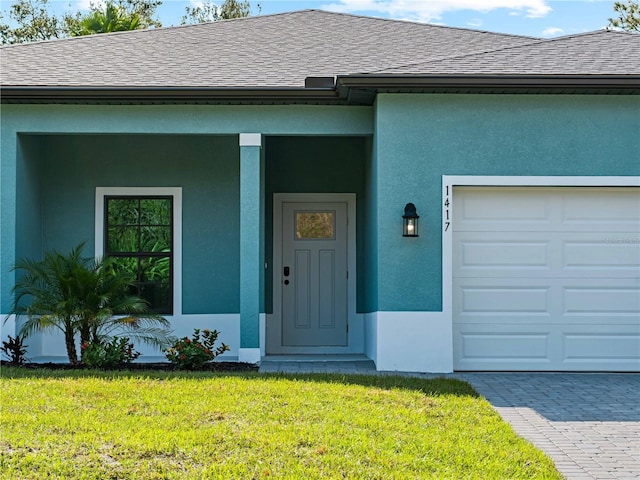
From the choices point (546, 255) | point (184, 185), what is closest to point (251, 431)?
point (546, 255)

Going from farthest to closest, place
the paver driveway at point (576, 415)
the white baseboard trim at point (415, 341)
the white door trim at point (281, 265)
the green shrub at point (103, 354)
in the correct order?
the white door trim at point (281, 265) → the white baseboard trim at point (415, 341) → the green shrub at point (103, 354) → the paver driveway at point (576, 415)

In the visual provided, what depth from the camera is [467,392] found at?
27.2ft

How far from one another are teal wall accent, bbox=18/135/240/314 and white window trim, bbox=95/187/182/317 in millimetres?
68

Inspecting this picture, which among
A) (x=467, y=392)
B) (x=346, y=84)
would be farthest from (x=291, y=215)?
(x=467, y=392)

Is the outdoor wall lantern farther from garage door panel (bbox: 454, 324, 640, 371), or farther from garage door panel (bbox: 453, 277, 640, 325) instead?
garage door panel (bbox: 454, 324, 640, 371)

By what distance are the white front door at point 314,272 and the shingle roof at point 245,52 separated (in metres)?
2.33

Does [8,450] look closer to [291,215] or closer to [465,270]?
[465,270]

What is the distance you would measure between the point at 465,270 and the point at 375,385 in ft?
8.04

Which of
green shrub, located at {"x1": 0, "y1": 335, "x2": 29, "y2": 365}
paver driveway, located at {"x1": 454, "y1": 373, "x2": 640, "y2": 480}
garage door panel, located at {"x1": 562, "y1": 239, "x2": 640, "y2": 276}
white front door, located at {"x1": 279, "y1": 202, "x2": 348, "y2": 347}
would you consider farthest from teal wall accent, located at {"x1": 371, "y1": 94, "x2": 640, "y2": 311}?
green shrub, located at {"x1": 0, "y1": 335, "x2": 29, "y2": 365}

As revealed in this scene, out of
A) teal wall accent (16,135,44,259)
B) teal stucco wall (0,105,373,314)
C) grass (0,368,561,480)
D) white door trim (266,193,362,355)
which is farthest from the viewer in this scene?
white door trim (266,193,362,355)

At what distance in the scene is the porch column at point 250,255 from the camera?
34.9 feet

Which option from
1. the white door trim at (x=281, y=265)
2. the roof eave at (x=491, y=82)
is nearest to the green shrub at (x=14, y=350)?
the white door trim at (x=281, y=265)

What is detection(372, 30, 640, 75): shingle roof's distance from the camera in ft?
32.6

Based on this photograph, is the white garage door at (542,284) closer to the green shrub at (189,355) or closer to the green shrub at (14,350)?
the green shrub at (189,355)
